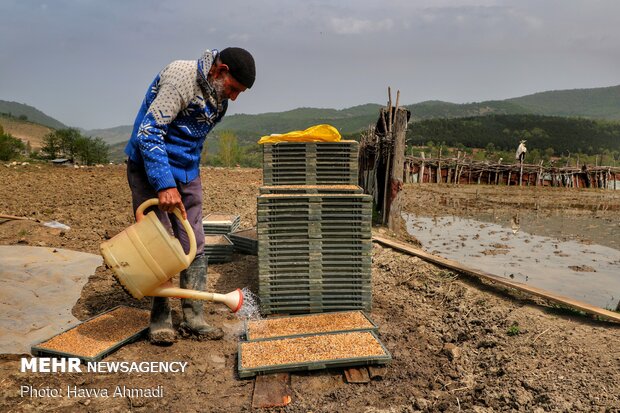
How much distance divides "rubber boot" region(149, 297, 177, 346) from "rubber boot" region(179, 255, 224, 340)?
0.58 feet

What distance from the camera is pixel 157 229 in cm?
285

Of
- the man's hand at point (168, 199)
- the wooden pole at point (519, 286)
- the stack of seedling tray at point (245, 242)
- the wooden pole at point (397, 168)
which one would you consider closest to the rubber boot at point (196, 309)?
the man's hand at point (168, 199)

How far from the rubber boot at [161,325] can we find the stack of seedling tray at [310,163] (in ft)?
6.13

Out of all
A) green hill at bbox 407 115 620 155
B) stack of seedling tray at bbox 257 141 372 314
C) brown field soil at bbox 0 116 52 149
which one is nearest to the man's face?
stack of seedling tray at bbox 257 141 372 314

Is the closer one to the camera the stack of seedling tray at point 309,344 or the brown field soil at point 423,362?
the brown field soil at point 423,362

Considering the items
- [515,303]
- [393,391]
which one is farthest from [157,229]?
[515,303]

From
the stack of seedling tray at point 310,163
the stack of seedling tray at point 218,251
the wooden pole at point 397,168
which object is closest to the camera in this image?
the stack of seedling tray at point 310,163

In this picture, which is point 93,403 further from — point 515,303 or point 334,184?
point 515,303

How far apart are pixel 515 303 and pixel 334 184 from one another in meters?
2.11

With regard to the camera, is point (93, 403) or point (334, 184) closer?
point (93, 403)

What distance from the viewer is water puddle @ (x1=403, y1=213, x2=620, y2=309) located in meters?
5.36

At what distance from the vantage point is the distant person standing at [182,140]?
2947mm

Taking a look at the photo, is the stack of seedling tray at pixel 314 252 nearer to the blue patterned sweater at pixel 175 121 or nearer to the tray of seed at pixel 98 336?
the blue patterned sweater at pixel 175 121

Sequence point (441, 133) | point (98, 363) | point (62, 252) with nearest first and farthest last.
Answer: point (98, 363) → point (62, 252) → point (441, 133)
